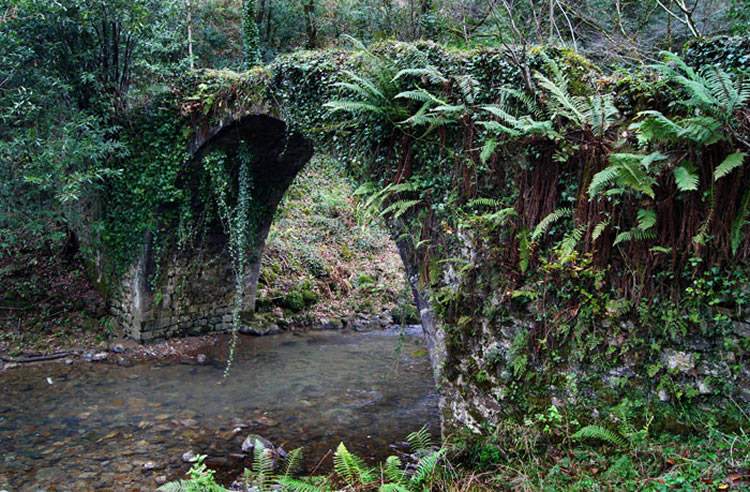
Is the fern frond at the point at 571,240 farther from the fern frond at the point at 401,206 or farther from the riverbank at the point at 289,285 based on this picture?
the riverbank at the point at 289,285

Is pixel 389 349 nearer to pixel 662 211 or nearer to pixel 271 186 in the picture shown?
pixel 271 186

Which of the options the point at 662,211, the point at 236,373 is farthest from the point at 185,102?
the point at 662,211

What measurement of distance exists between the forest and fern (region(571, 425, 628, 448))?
18mm

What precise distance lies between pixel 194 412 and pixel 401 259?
10.9 feet

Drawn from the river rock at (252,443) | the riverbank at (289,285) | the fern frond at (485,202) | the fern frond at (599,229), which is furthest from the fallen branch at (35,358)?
the fern frond at (599,229)

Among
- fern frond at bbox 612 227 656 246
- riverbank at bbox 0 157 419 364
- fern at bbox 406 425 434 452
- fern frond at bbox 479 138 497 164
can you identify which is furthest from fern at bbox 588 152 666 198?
riverbank at bbox 0 157 419 364

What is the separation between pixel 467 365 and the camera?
455cm

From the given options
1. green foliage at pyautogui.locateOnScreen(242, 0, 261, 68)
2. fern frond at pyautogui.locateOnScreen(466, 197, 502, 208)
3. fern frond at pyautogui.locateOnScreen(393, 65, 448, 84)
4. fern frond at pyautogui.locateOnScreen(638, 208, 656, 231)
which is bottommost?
fern frond at pyautogui.locateOnScreen(638, 208, 656, 231)

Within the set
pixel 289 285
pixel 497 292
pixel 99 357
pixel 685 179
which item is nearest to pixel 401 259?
pixel 497 292

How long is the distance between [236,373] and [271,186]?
3.50 meters

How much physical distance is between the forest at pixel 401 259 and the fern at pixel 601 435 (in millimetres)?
18

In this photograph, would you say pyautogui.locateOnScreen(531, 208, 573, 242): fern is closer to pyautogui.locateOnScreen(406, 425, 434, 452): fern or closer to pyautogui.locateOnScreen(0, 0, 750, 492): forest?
pyautogui.locateOnScreen(0, 0, 750, 492): forest

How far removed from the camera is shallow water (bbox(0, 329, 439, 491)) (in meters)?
5.42

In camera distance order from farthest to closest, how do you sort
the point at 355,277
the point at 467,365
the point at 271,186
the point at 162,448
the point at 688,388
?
1. the point at 355,277
2. the point at 271,186
3. the point at 162,448
4. the point at 467,365
5. the point at 688,388
